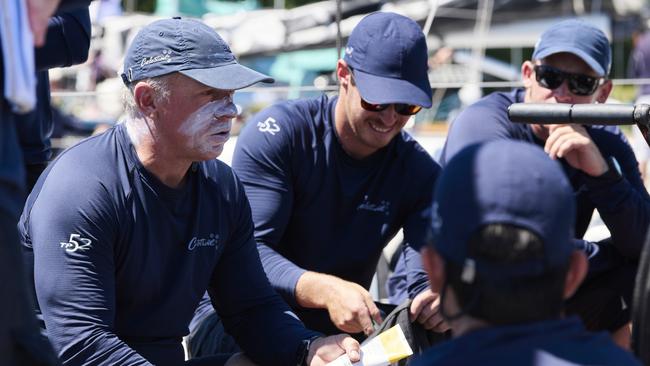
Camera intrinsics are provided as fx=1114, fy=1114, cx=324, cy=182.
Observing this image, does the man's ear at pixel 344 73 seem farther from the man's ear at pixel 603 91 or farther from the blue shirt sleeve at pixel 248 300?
the man's ear at pixel 603 91

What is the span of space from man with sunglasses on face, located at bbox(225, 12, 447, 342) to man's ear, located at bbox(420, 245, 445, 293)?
1.82 meters

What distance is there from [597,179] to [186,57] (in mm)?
1599

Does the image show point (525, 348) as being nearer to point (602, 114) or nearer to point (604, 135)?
point (602, 114)

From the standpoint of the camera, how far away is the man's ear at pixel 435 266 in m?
1.81

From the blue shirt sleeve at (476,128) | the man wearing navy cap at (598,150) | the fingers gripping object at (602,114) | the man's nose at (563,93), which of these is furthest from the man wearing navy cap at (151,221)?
the man's nose at (563,93)

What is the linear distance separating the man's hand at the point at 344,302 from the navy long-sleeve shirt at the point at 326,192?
278 mm

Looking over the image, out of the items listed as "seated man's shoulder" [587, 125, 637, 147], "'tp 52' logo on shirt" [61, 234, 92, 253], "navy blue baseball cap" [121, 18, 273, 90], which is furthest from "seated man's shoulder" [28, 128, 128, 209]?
"seated man's shoulder" [587, 125, 637, 147]

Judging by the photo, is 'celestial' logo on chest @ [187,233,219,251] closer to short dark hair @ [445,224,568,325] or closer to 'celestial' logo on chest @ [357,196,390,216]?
'celestial' logo on chest @ [357,196,390,216]

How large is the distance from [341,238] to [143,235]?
1.01m

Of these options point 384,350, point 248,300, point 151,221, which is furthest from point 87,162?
point 384,350

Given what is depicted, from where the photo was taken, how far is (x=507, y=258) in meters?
1.72

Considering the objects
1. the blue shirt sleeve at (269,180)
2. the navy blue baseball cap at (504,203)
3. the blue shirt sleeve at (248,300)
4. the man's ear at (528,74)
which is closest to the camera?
the navy blue baseball cap at (504,203)

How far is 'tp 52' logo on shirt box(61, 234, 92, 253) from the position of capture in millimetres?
2857

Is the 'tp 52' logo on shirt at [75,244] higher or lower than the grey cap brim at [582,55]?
lower
